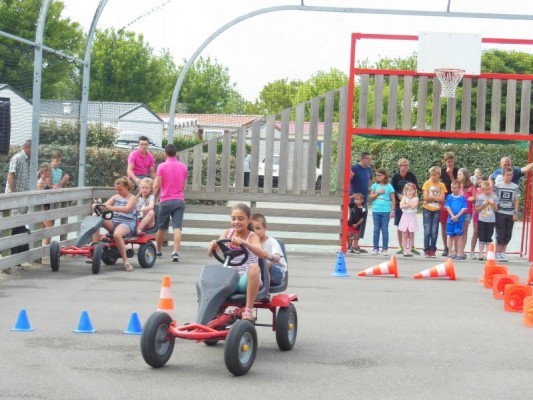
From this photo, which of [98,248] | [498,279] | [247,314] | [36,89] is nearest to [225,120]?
[36,89]

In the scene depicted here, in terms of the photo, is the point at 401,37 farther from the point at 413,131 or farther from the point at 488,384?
the point at 488,384

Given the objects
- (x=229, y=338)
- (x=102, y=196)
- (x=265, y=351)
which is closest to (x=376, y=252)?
(x=102, y=196)

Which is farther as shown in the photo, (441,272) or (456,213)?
(456,213)

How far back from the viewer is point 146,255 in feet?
49.1

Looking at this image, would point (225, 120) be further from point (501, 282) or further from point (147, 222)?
point (501, 282)

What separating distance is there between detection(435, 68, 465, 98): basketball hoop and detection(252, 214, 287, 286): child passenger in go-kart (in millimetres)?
10246

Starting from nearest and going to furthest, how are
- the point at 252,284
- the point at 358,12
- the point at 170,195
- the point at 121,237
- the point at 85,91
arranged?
1. the point at 252,284
2. the point at 121,237
3. the point at 170,195
4. the point at 85,91
5. the point at 358,12

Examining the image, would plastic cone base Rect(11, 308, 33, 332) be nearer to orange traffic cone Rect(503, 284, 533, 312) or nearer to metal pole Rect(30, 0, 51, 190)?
metal pole Rect(30, 0, 51, 190)

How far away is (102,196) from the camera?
703 inches

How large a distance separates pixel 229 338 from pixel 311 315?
3522mm

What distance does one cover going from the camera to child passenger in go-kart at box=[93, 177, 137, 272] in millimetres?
14570

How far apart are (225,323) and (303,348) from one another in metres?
0.91

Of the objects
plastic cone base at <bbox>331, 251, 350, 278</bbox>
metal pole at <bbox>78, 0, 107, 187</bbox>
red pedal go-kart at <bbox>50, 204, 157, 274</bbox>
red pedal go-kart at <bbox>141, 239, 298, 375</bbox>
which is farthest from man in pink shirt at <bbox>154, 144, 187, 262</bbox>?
red pedal go-kart at <bbox>141, 239, 298, 375</bbox>

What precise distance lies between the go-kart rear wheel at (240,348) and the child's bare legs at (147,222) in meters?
7.89
